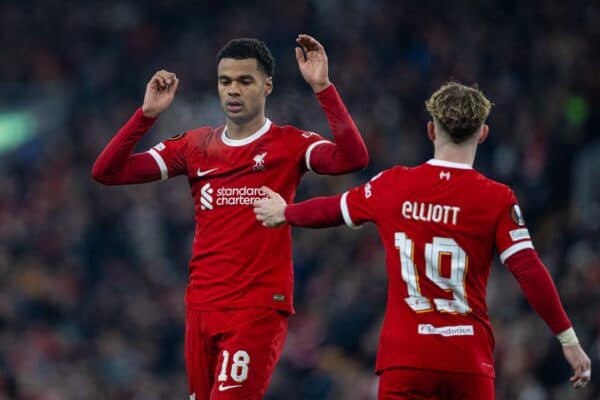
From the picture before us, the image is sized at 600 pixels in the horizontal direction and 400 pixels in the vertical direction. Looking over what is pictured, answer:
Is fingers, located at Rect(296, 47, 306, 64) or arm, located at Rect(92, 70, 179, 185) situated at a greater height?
fingers, located at Rect(296, 47, 306, 64)

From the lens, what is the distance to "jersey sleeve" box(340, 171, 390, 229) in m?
7.17

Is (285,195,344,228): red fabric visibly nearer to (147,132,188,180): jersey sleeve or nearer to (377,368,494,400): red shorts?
(377,368,494,400): red shorts

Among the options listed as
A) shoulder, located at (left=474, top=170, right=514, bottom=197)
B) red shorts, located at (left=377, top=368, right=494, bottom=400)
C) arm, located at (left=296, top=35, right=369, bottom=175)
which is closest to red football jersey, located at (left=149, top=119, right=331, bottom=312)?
arm, located at (left=296, top=35, right=369, bottom=175)

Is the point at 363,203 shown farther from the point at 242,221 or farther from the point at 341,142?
the point at 242,221

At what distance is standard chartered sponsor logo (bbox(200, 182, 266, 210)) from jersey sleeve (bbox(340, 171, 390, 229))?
0.92 metres

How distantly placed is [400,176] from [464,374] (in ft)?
3.37

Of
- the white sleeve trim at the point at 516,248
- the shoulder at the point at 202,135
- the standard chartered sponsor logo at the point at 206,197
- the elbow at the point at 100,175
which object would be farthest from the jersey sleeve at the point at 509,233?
the elbow at the point at 100,175

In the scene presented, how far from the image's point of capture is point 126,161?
8.35 meters

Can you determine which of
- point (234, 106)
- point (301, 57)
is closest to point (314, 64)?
point (301, 57)

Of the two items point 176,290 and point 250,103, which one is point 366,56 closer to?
point 176,290

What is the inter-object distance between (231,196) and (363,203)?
1158mm

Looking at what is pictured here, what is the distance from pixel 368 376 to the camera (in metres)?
13.5

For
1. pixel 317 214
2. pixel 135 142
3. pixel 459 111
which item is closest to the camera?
pixel 459 111

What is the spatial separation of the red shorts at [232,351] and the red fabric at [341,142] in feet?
2.99
